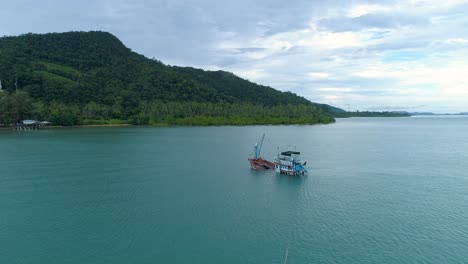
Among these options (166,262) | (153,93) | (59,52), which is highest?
(59,52)

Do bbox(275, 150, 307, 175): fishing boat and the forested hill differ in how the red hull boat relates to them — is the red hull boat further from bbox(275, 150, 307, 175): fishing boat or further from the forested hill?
the forested hill

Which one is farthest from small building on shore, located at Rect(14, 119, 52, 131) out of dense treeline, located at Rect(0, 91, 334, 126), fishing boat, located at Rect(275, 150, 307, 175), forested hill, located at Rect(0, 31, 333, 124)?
fishing boat, located at Rect(275, 150, 307, 175)

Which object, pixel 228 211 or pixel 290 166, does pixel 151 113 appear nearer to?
pixel 290 166

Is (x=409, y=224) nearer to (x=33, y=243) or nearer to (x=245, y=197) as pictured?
(x=245, y=197)

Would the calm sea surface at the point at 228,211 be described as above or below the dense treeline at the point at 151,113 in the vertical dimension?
below

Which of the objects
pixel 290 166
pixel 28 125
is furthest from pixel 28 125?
pixel 290 166

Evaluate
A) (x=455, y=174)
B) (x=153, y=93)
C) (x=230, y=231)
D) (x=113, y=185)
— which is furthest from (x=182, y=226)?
(x=153, y=93)

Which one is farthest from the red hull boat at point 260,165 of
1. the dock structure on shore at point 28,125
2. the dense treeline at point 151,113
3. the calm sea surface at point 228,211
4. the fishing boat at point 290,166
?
the dock structure on shore at point 28,125

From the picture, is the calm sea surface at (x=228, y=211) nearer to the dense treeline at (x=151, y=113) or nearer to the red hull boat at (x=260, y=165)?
the red hull boat at (x=260, y=165)
